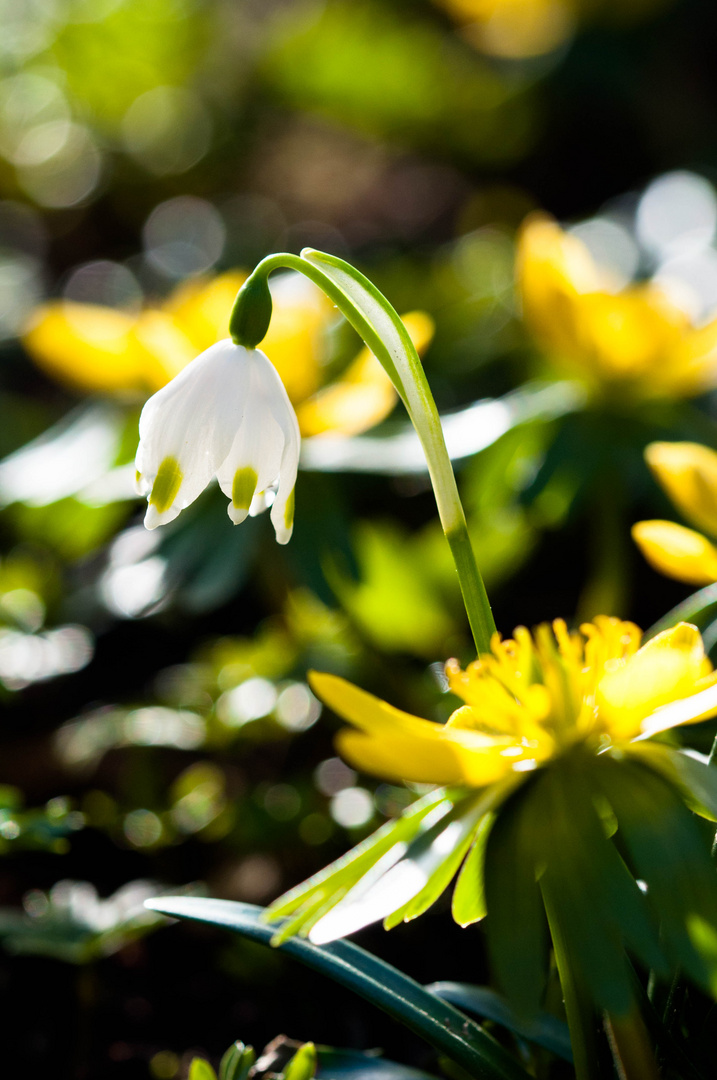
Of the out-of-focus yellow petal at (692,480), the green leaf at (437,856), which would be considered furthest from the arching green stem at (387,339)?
the out-of-focus yellow petal at (692,480)

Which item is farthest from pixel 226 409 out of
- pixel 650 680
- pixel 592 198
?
pixel 592 198

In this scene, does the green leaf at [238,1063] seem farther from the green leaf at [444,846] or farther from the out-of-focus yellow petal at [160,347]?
the out-of-focus yellow petal at [160,347]

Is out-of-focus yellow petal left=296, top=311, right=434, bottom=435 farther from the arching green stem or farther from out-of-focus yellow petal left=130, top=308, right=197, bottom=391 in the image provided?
the arching green stem

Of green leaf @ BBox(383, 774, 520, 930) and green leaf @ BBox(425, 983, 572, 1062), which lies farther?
green leaf @ BBox(425, 983, 572, 1062)

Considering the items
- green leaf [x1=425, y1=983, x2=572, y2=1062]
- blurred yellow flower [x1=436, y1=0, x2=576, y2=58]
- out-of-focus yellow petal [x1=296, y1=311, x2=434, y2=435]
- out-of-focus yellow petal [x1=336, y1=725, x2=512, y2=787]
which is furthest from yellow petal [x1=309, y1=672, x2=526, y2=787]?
blurred yellow flower [x1=436, y1=0, x2=576, y2=58]

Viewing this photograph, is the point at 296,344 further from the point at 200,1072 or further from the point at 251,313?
the point at 200,1072

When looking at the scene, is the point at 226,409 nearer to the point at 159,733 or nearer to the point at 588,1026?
the point at 588,1026

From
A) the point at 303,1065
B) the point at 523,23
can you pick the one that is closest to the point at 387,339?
the point at 303,1065
